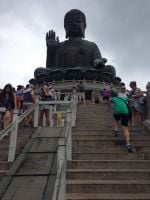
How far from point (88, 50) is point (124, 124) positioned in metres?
22.4

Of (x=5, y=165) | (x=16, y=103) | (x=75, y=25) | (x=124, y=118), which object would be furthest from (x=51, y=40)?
(x=5, y=165)

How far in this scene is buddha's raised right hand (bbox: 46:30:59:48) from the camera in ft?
96.3

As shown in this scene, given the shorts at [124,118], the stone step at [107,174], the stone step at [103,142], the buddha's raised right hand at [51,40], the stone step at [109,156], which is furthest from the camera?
the buddha's raised right hand at [51,40]

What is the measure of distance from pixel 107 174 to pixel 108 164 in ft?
1.43

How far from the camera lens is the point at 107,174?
17.7ft

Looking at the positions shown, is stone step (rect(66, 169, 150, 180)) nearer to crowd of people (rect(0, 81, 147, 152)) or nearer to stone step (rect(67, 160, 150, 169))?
stone step (rect(67, 160, 150, 169))

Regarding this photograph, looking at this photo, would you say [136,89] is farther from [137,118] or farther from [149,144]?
[149,144]

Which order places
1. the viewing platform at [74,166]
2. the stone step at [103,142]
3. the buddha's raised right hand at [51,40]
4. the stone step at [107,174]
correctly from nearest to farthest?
the viewing platform at [74,166] → the stone step at [107,174] → the stone step at [103,142] → the buddha's raised right hand at [51,40]

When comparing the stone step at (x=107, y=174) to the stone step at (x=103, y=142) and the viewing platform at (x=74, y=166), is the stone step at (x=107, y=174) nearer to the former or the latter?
the viewing platform at (x=74, y=166)

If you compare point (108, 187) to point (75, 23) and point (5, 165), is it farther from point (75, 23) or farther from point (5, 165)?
point (75, 23)

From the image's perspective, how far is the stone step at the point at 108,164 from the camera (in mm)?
5785

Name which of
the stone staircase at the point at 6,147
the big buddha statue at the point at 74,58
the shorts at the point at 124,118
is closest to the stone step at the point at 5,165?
the stone staircase at the point at 6,147

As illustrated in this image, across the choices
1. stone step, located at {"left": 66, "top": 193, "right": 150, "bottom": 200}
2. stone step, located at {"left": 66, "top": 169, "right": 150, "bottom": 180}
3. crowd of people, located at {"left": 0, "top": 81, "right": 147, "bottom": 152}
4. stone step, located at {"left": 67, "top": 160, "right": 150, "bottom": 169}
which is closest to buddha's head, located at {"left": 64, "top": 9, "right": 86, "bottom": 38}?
crowd of people, located at {"left": 0, "top": 81, "right": 147, "bottom": 152}

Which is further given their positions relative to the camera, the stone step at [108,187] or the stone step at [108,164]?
the stone step at [108,164]
